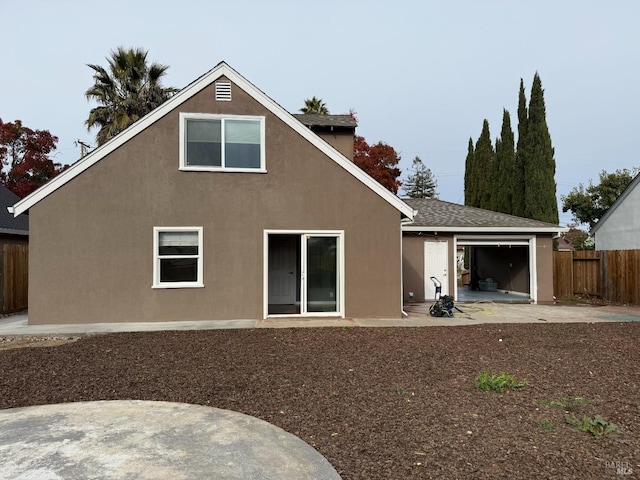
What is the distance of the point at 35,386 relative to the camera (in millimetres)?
5312

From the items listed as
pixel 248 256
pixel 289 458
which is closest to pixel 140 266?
pixel 248 256

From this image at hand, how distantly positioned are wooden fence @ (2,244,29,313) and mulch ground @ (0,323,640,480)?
5.33 meters

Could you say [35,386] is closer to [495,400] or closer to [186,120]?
[495,400]

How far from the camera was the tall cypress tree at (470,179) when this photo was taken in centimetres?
3156

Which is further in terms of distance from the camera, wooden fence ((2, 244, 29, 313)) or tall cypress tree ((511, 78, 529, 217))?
tall cypress tree ((511, 78, 529, 217))

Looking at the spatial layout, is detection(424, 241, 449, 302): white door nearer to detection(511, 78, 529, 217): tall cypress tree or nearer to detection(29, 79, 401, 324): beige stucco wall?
detection(29, 79, 401, 324): beige stucco wall

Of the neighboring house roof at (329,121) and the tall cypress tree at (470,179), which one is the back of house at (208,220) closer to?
the neighboring house roof at (329,121)

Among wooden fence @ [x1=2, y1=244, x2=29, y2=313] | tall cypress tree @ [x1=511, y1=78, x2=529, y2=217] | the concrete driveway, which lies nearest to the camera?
the concrete driveway

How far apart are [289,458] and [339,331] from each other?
562 centimetres

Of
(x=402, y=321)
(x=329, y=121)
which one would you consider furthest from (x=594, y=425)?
(x=329, y=121)

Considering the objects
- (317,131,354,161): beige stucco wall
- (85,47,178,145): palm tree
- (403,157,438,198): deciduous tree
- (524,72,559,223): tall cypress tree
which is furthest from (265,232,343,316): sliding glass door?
(403,157,438,198): deciduous tree

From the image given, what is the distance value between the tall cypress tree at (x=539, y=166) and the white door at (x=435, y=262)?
11.9 metres

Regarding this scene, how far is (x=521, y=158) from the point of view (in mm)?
24875

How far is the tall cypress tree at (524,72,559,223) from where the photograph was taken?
23766 millimetres
